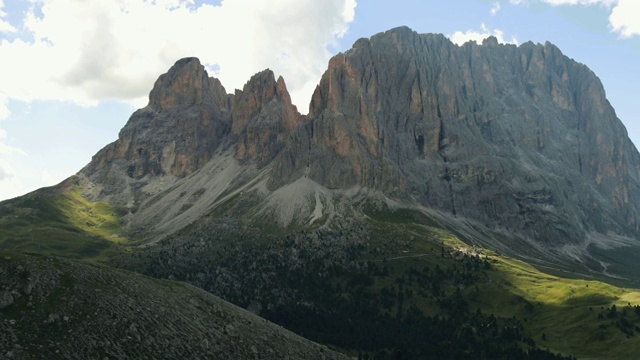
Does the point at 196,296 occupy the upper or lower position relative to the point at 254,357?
upper

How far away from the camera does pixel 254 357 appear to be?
101m

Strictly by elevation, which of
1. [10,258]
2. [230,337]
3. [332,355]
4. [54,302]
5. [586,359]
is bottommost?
[586,359]

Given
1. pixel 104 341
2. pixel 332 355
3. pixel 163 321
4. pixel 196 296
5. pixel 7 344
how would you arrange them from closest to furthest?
pixel 7 344
pixel 104 341
pixel 163 321
pixel 196 296
pixel 332 355

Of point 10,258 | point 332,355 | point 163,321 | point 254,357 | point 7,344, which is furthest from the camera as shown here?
point 332,355

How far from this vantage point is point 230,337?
10244cm

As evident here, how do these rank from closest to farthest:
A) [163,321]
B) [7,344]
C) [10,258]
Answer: [7,344] < [10,258] < [163,321]

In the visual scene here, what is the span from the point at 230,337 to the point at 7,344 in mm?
39331

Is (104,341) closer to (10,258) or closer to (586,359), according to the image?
(10,258)

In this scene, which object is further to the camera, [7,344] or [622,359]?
[622,359]

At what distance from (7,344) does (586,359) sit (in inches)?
6812

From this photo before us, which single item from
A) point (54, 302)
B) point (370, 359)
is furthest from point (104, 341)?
point (370, 359)

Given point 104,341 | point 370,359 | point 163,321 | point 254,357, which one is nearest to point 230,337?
point 254,357

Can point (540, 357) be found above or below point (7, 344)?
below

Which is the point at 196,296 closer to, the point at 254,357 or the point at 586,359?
the point at 254,357
